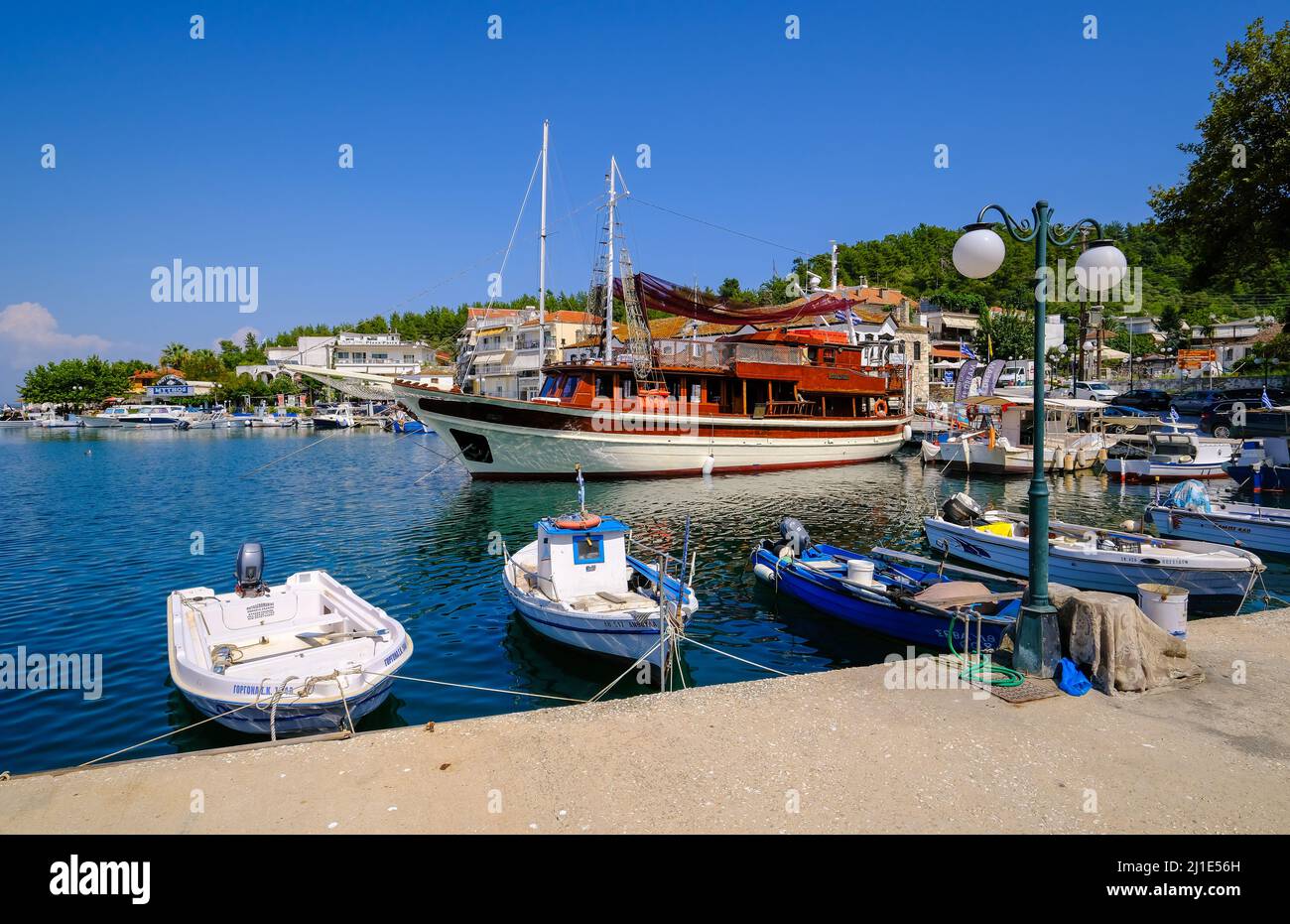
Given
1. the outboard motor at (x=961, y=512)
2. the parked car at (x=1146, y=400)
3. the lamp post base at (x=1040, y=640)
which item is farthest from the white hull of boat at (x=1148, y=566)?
the parked car at (x=1146, y=400)

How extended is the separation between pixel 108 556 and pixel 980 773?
2226cm

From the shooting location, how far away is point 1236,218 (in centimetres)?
2512

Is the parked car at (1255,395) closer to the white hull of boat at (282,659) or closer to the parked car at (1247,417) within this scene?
the parked car at (1247,417)

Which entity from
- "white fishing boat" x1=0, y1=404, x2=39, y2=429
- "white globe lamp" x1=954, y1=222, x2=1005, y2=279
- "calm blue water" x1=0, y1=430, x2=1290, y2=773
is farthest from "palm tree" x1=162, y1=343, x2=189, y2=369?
"white globe lamp" x1=954, y1=222, x2=1005, y2=279

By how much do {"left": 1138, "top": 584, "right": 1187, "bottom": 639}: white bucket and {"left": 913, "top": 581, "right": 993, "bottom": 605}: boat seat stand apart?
2561 mm

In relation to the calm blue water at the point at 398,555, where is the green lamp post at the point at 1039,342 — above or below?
above

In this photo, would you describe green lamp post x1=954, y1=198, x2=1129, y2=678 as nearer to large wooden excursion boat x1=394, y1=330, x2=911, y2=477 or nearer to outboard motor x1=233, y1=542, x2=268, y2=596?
outboard motor x1=233, y1=542, x2=268, y2=596

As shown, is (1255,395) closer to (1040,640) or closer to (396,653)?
(1040,640)

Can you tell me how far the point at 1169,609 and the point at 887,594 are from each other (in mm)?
4160

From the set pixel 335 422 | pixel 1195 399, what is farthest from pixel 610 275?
pixel 335 422

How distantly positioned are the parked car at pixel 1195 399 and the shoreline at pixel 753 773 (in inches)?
2218

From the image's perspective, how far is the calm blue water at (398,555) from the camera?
10562mm

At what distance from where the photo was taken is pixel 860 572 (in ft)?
43.1

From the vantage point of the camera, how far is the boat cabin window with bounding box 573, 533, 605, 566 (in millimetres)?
12328
